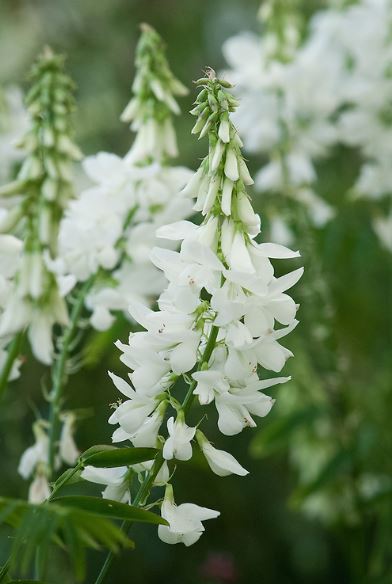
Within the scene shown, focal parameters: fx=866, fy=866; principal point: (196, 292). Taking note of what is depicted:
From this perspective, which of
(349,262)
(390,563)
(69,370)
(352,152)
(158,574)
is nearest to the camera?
(69,370)

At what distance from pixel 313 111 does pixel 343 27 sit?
10.8 inches

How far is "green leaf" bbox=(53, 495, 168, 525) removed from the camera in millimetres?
1111

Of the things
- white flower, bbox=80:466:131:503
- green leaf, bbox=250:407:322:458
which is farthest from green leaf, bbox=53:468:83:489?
green leaf, bbox=250:407:322:458

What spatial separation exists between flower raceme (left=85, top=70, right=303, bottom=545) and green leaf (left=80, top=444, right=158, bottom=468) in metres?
0.02

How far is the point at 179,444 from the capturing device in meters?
1.14

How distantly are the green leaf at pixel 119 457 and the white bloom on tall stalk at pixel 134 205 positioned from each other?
0.51 meters

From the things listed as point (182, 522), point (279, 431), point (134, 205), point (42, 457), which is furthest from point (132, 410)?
point (279, 431)

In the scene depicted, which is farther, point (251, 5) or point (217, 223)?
point (251, 5)

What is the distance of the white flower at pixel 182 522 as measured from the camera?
1.18m

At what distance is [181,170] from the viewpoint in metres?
1.80

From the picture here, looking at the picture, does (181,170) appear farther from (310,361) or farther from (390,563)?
(390,563)

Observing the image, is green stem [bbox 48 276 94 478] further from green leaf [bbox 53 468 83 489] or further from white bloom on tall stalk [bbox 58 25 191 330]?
green leaf [bbox 53 468 83 489]

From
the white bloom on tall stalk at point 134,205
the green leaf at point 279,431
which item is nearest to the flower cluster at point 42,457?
the white bloom on tall stalk at point 134,205

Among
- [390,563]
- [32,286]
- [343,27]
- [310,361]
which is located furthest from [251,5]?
[32,286]
